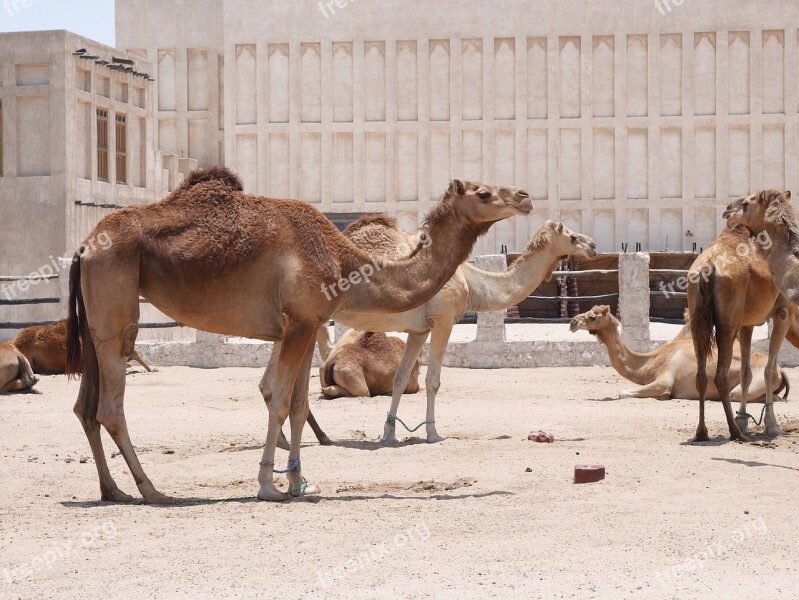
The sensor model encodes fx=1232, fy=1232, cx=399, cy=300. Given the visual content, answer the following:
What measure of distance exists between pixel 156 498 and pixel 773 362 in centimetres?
676

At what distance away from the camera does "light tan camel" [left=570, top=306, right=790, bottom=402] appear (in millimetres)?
14383

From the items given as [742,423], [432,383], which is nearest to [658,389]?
[742,423]

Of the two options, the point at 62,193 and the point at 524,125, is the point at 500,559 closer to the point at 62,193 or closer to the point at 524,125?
the point at 62,193

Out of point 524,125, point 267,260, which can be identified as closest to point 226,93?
point 524,125

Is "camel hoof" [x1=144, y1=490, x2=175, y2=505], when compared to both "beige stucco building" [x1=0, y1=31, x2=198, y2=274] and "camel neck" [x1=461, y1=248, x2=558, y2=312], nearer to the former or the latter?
"camel neck" [x1=461, y1=248, x2=558, y2=312]

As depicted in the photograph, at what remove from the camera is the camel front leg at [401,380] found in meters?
11.9

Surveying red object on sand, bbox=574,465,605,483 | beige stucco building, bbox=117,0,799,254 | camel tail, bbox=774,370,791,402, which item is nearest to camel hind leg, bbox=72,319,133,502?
red object on sand, bbox=574,465,605,483

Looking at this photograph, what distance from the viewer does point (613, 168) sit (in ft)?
139

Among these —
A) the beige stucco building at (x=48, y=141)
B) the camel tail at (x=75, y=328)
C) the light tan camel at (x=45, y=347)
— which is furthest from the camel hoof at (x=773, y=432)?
the beige stucco building at (x=48, y=141)

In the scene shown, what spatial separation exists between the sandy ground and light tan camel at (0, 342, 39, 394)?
3534 millimetres

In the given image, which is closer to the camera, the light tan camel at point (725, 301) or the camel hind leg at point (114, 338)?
the camel hind leg at point (114, 338)

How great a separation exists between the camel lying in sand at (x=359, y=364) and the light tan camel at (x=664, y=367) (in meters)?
2.66

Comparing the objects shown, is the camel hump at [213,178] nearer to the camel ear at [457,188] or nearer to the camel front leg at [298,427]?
the camel front leg at [298,427]

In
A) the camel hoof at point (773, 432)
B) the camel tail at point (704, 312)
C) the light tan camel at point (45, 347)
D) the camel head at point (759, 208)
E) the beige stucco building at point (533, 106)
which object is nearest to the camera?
the camel head at point (759, 208)
